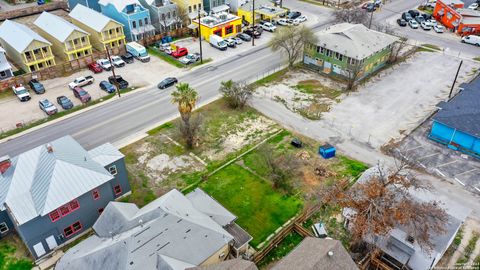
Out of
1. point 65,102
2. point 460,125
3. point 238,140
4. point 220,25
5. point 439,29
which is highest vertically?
point 220,25

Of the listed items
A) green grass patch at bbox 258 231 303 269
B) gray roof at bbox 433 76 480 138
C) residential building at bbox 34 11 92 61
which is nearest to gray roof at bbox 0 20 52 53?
residential building at bbox 34 11 92 61

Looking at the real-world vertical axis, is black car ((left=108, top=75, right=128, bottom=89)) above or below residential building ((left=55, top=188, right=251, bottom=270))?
below

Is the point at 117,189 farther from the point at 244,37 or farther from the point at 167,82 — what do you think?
the point at 244,37

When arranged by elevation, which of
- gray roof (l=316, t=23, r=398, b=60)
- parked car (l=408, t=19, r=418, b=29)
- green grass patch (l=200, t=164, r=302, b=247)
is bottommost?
green grass patch (l=200, t=164, r=302, b=247)

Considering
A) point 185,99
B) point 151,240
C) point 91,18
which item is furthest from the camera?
point 91,18

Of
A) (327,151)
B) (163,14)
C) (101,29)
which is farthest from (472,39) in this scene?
(101,29)

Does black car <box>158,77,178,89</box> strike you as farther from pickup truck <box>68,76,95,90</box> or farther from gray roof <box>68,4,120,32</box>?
gray roof <box>68,4,120,32</box>
